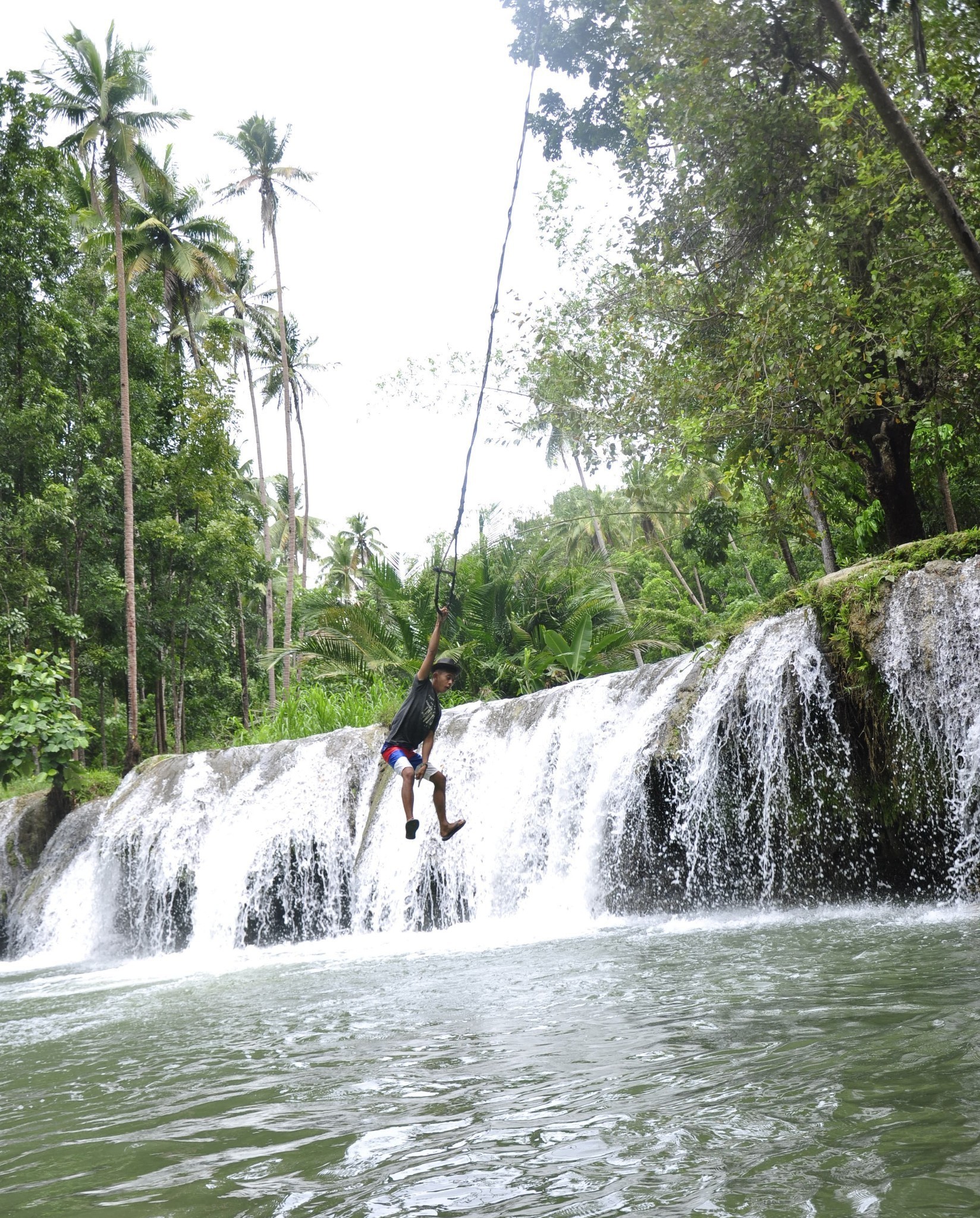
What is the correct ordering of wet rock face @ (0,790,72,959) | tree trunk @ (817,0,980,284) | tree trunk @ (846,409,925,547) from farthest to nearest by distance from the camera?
wet rock face @ (0,790,72,959)
tree trunk @ (846,409,925,547)
tree trunk @ (817,0,980,284)

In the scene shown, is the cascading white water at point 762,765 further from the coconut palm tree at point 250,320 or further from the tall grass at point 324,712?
the coconut palm tree at point 250,320

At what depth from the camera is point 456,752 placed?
1435 cm

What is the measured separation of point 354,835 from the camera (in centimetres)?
1439

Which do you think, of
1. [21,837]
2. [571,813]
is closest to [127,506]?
[21,837]

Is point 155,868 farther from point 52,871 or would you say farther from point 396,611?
point 396,611

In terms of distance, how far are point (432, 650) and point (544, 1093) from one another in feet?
10.7

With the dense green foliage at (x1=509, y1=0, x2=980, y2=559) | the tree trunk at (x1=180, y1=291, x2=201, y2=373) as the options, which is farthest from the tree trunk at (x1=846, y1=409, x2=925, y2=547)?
the tree trunk at (x1=180, y1=291, x2=201, y2=373)

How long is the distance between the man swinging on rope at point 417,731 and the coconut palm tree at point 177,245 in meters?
24.1

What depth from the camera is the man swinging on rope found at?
7355 millimetres

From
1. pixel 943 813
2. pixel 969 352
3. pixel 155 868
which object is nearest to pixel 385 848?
pixel 155 868

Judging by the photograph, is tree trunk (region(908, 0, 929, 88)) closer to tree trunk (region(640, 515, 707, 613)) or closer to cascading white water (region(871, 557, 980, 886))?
cascading white water (region(871, 557, 980, 886))

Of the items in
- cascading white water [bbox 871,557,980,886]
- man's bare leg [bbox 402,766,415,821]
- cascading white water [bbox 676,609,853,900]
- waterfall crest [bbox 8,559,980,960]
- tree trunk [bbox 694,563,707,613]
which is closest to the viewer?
man's bare leg [bbox 402,766,415,821]

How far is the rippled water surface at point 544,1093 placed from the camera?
2865 mm

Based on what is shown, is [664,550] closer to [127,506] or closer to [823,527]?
[127,506]
